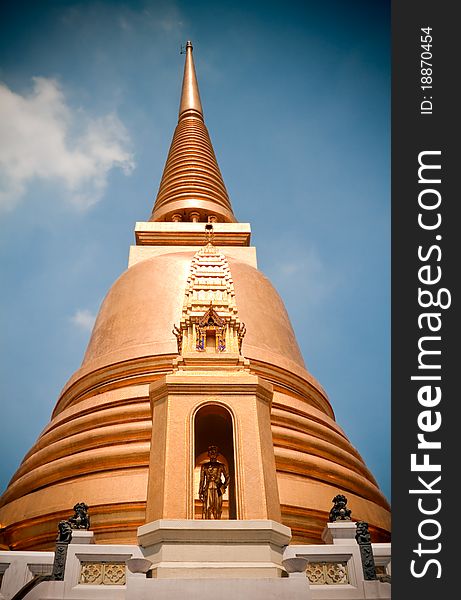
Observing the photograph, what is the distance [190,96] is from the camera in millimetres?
33250

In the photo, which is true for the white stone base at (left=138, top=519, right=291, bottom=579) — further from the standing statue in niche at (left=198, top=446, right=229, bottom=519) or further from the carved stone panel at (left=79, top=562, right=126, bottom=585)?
the standing statue in niche at (left=198, top=446, right=229, bottom=519)

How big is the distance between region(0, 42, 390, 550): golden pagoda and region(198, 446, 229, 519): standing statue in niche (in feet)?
0.88

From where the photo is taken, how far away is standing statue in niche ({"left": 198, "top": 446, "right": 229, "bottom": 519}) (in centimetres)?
944

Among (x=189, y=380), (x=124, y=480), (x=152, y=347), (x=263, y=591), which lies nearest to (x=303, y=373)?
(x=152, y=347)

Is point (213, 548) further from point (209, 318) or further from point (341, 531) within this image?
point (209, 318)

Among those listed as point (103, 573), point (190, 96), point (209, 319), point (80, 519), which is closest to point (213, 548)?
point (103, 573)

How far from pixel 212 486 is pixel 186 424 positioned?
3.23 feet

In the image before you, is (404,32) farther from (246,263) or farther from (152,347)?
(246,263)

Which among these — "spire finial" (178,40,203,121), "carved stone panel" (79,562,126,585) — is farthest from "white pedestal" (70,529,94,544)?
"spire finial" (178,40,203,121)

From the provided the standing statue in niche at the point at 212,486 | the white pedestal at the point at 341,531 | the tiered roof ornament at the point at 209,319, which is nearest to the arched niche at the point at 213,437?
the standing statue in niche at the point at 212,486

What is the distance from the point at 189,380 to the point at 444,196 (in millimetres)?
4191

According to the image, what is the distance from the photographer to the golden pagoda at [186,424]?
912cm

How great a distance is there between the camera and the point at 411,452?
280 inches

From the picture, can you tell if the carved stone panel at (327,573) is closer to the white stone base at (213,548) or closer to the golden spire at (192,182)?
the white stone base at (213,548)
